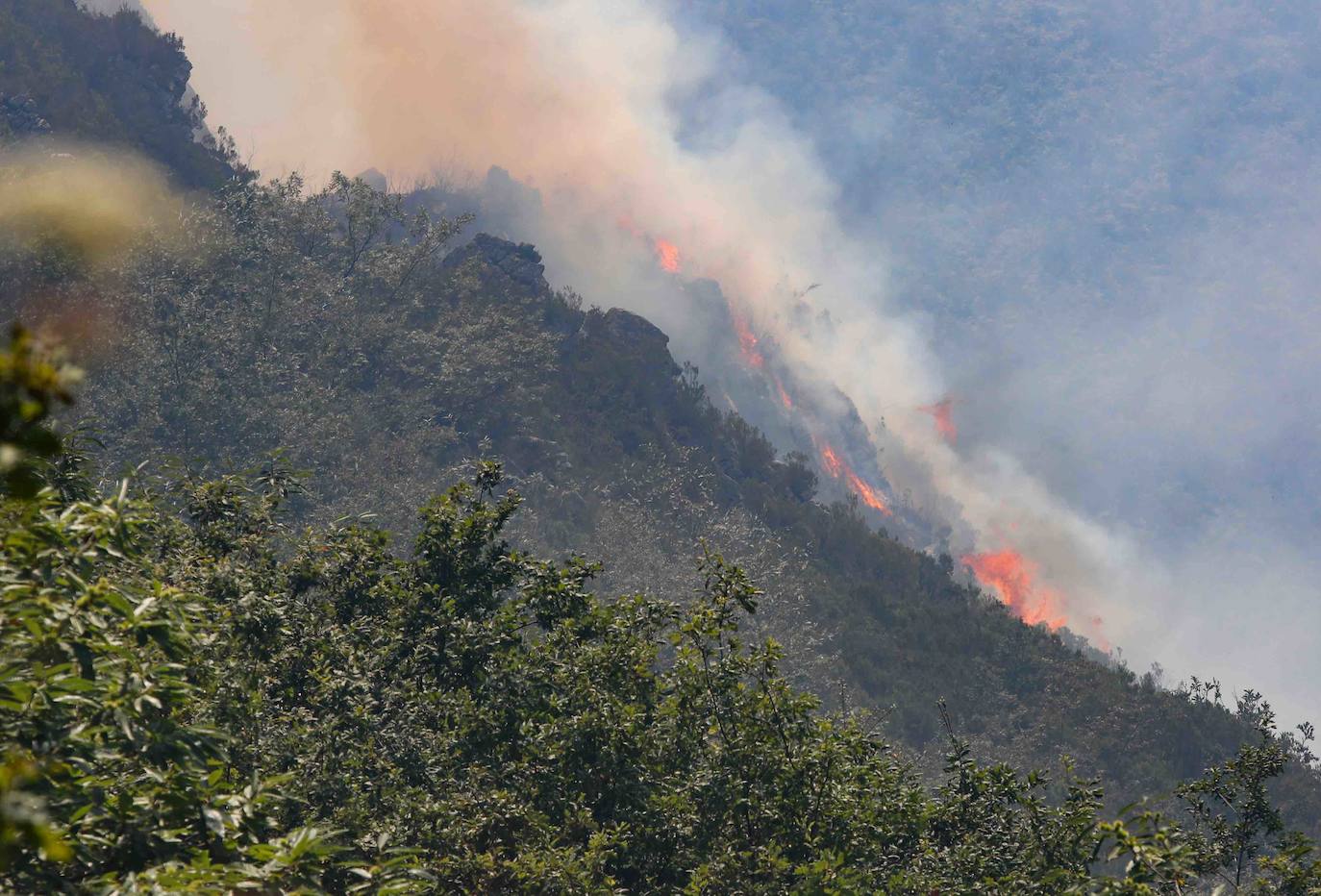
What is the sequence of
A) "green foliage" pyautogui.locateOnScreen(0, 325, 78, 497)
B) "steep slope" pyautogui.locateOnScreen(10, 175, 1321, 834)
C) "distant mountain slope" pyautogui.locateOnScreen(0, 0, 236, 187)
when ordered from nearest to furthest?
"green foliage" pyautogui.locateOnScreen(0, 325, 78, 497) < "steep slope" pyautogui.locateOnScreen(10, 175, 1321, 834) < "distant mountain slope" pyautogui.locateOnScreen(0, 0, 236, 187)

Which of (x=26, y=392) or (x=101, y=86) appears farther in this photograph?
(x=101, y=86)

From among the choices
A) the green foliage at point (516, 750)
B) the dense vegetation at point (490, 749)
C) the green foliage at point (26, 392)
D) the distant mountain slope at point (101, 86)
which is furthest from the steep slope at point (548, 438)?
the green foliage at point (26, 392)

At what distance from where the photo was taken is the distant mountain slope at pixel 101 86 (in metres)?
148

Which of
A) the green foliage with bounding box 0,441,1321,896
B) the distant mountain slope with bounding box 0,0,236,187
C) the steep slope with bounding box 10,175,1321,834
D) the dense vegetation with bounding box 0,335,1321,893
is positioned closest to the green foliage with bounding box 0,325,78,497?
the dense vegetation with bounding box 0,335,1321,893

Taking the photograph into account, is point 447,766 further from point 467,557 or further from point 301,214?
point 301,214

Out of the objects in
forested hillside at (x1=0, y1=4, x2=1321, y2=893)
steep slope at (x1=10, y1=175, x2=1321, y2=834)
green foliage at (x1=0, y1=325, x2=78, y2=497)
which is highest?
steep slope at (x1=10, y1=175, x2=1321, y2=834)

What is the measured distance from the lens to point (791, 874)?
21922 millimetres

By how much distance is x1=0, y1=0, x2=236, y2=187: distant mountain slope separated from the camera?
147625 millimetres

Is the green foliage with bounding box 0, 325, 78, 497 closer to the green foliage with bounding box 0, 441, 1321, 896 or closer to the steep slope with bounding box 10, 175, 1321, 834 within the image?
the green foliage with bounding box 0, 441, 1321, 896

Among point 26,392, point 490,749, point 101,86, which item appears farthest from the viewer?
point 101,86

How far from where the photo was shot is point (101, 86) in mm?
166500

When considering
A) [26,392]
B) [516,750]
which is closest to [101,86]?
[516,750]

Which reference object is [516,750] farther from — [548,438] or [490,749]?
[548,438]

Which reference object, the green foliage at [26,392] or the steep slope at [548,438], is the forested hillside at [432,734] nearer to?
the green foliage at [26,392]
